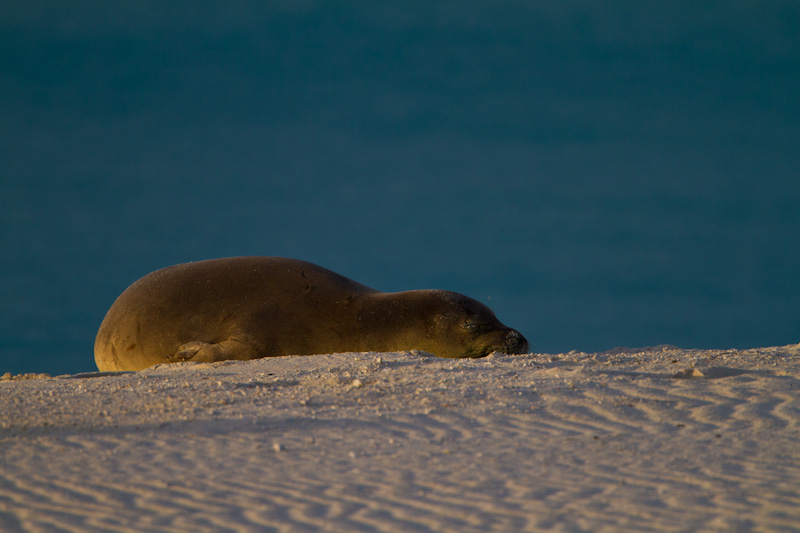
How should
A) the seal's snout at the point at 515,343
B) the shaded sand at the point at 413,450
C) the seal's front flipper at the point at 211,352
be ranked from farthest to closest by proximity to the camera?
the seal's snout at the point at 515,343 < the seal's front flipper at the point at 211,352 < the shaded sand at the point at 413,450

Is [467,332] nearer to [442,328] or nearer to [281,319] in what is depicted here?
[442,328]

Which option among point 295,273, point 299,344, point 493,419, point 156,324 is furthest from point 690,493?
point 156,324

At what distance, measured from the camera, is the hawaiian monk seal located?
10062 mm

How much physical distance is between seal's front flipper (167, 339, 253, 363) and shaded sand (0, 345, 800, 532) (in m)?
2.24

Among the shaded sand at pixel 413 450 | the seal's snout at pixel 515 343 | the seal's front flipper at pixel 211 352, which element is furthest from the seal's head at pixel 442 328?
the shaded sand at pixel 413 450

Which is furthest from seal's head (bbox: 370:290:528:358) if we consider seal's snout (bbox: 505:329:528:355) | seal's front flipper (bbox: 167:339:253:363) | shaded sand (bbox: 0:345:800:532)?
shaded sand (bbox: 0:345:800:532)

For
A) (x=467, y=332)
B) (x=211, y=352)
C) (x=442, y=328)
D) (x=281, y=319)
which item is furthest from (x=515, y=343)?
(x=211, y=352)

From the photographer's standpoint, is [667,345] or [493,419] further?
[667,345]

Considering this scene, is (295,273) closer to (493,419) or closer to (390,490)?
(493,419)

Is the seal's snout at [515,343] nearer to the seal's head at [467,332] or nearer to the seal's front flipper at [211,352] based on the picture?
the seal's head at [467,332]

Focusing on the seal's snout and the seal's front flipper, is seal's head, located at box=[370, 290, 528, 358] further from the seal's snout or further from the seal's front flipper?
the seal's front flipper

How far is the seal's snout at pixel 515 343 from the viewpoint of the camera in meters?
10.0

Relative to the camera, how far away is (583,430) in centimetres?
534

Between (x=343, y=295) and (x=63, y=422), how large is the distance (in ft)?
17.3
